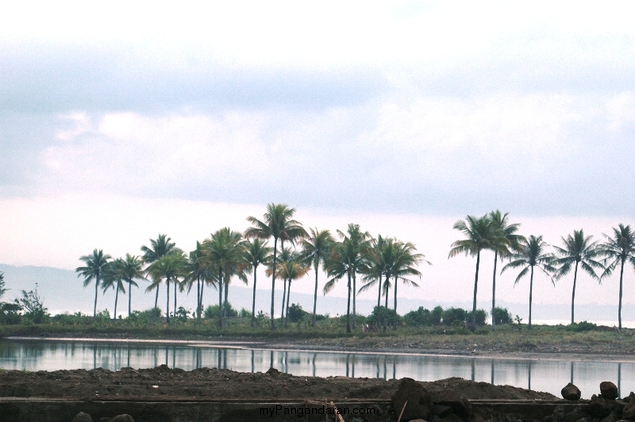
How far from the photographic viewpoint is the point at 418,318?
279 ft

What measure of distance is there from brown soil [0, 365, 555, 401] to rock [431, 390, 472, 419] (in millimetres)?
1472

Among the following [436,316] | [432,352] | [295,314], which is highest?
[436,316]

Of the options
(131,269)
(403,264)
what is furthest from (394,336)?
(131,269)

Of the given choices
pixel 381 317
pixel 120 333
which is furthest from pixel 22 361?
pixel 381 317

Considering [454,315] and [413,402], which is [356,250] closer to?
[454,315]

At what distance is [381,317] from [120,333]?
77.0 feet

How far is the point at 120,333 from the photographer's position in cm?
7412

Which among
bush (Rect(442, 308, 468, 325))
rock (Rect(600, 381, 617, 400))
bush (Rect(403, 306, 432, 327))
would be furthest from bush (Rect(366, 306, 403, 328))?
rock (Rect(600, 381, 617, 400))

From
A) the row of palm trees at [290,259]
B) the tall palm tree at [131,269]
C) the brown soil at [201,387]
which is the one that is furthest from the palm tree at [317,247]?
the brown soil at [201,387]

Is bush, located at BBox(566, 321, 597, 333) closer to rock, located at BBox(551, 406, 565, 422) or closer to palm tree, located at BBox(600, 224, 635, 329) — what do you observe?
palm tree, located at BBox(600, 224, 635, 329)

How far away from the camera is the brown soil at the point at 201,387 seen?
15.3 meters

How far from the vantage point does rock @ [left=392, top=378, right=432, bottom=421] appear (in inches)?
553

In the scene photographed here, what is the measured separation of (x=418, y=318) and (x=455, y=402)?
7134 centimetres

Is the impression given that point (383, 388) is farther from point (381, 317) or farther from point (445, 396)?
point (381, 317)
